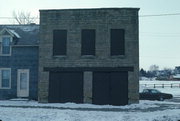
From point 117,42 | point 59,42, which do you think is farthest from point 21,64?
point 117,42

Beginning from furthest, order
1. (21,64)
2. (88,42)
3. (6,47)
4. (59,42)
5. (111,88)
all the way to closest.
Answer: (6,47) < (21,64) < (59,42) < (88,42) < (111,88)

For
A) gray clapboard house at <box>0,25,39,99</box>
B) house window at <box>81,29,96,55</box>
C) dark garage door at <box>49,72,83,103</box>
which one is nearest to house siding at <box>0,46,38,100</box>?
gray clapboard house at <box>0,25,39,99</box>

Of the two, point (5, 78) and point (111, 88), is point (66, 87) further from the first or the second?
point (5, 78)

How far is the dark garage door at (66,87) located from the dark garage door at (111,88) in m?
1.36

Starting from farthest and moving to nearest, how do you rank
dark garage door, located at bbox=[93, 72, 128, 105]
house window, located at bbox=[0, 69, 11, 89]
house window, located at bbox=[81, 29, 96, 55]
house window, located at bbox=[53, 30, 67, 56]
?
house window, located at bbox=[0, 69, 11, 89]
house window, located at bbox=[53, 30, 67, 56]
house window, located at bbox=[81, 29, 96, 55]
dark garage door, located at bbox=[93, 72, 128, 105]

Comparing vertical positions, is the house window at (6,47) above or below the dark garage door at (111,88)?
above

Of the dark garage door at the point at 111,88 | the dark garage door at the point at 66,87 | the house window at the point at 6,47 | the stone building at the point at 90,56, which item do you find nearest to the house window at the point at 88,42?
the stone building at the point at 90,56

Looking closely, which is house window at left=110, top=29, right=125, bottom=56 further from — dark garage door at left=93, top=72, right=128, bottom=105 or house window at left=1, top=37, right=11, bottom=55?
house window at left=1, top=37, right=11, bottom=55

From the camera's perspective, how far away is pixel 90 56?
28438 millimetres

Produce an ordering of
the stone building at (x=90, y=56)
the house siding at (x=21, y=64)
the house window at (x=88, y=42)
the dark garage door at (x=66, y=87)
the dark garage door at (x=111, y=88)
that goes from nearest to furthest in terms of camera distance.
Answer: the dark garage door at (x=111, y=88) < the stone building at (x=90, y=56) < the dark garage door at (x=66, y=87) < the house window at (x=88, y=42) < the house siding at (x=21, y=64)

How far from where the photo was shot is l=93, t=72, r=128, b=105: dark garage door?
1095 inches

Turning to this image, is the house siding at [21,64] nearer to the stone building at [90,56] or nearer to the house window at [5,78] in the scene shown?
the house window at [5,78]

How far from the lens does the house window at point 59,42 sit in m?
28.9

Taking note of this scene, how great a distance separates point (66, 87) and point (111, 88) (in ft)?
12.6
